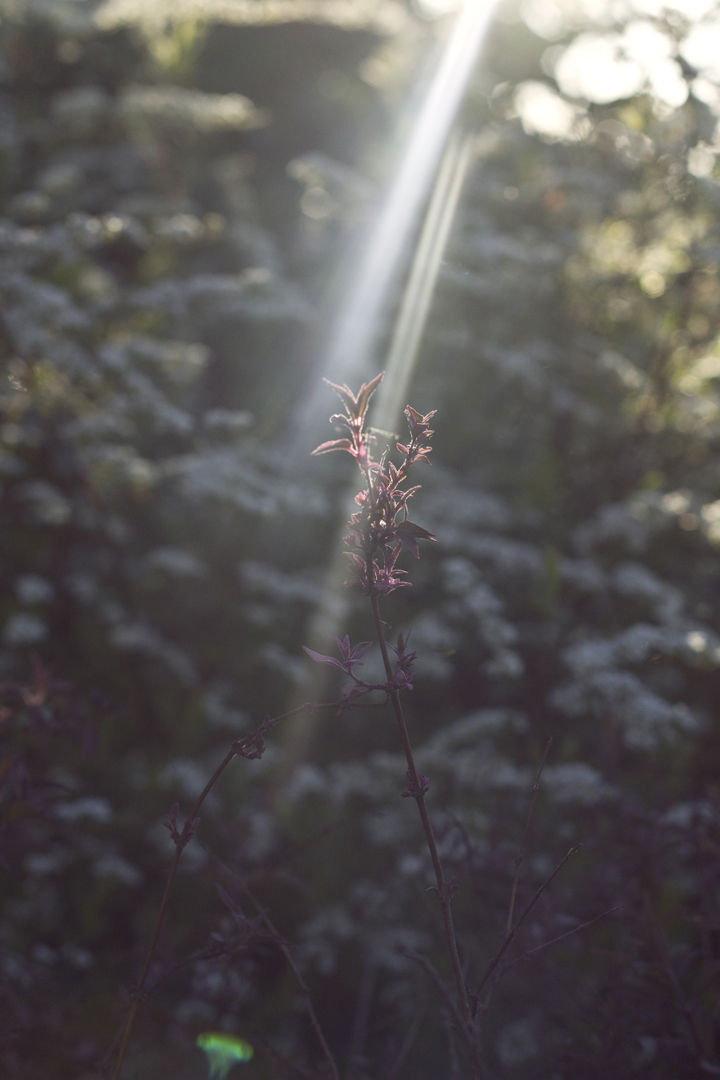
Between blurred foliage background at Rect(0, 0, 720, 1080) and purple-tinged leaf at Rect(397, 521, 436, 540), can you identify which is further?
blurred foliage background at Rect(0, 0, 720, 1080)

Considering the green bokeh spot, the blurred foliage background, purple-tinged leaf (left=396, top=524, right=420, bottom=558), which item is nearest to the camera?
purple-tinged leaf (left=396, top=524, right=420, bottom=558)

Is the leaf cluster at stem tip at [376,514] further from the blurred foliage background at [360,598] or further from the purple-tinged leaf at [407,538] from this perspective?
the blurred foliage background at [360,598]

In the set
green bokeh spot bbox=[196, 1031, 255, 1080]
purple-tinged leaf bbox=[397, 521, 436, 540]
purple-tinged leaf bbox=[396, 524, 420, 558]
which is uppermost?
purple-tinged leaf bbox=[397, 521, 436, 540]

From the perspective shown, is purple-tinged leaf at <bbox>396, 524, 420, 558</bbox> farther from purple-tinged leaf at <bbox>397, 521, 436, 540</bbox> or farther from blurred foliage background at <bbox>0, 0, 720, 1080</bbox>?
blurred foliage background at <bbox>0, 0, 720, 1080</bbox>

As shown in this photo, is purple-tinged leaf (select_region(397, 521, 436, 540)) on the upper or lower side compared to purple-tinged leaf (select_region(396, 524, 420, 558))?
upper

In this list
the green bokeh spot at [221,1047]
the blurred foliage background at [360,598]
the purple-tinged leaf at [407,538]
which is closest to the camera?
the purple-tinged leaf at [407,538]

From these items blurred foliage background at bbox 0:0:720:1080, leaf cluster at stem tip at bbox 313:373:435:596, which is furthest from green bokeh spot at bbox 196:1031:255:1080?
leaf cluster at stem tip at bbox 313:373:435:596

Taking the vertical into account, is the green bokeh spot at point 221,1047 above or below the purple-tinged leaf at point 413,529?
below

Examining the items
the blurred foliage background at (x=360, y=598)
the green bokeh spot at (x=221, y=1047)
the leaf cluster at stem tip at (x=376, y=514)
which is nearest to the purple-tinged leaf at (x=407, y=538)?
the leaf cluster at stem tip at (x=376, y=514)

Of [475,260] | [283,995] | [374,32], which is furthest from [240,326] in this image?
[374,32]

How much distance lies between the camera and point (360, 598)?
3.19 metres

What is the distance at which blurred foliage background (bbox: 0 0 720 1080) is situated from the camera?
6.33 feet

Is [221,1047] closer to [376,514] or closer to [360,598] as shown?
[376,514]

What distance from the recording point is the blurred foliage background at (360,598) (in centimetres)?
193
